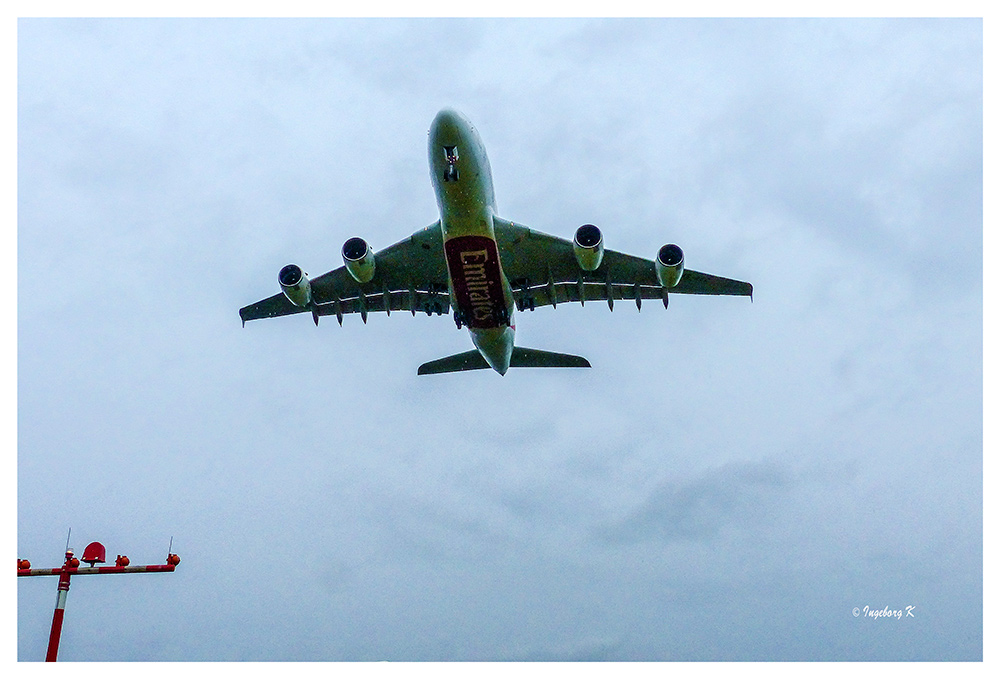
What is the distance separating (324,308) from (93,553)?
14.0 metres

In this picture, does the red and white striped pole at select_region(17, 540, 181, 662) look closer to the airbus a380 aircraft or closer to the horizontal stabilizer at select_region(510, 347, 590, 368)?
the airbus a380 aircraft

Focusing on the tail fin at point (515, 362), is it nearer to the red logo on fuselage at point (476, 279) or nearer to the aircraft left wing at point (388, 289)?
the aircraft left wing at point (388, 289)

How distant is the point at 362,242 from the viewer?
26.8m

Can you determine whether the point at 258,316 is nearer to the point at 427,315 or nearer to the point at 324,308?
the point at 324,308

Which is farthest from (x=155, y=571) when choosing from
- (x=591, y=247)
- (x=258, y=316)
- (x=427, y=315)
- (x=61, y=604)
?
(x=591, y=247)

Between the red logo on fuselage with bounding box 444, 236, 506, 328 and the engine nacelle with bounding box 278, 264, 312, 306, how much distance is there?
497cm

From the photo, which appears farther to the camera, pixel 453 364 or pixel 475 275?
pixel 453 364

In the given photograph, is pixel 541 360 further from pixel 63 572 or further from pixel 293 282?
pixel 63 572

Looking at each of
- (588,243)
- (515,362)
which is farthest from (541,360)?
(588,243)

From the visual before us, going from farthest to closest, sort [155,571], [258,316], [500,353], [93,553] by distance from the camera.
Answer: [258,316]
[500,353]
[155,571]
[93,553]

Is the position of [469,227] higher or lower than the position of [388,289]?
lower

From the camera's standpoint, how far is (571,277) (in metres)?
30.8

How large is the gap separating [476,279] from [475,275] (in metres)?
0.19

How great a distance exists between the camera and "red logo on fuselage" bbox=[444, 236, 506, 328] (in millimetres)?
25578
